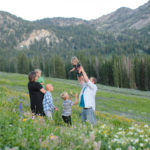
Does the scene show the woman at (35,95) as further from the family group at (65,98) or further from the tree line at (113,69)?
the tree line at (113,69)

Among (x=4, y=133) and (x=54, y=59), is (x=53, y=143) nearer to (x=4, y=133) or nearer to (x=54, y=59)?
(x=4, y=133)

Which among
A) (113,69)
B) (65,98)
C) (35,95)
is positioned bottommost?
(65,98)

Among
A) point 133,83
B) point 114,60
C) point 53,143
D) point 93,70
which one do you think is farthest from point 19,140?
point 93,70

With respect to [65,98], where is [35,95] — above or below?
above

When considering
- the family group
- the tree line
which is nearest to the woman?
the family group

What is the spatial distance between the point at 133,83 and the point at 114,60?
1626cm

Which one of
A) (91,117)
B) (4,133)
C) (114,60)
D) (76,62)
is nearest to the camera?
(4,133)

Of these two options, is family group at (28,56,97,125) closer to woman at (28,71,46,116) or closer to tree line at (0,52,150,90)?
woman at (28,71,46,116)

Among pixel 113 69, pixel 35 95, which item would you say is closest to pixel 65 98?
pixel 35 95

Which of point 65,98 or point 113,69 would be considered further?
point 113,69

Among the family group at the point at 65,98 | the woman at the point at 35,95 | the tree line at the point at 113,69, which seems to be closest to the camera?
the family group at the point at 65,98

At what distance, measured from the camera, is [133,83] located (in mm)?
94812

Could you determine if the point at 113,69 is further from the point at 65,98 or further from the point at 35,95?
the point at 35,95

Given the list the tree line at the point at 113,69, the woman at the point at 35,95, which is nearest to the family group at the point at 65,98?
the woman at the point at 35,95
